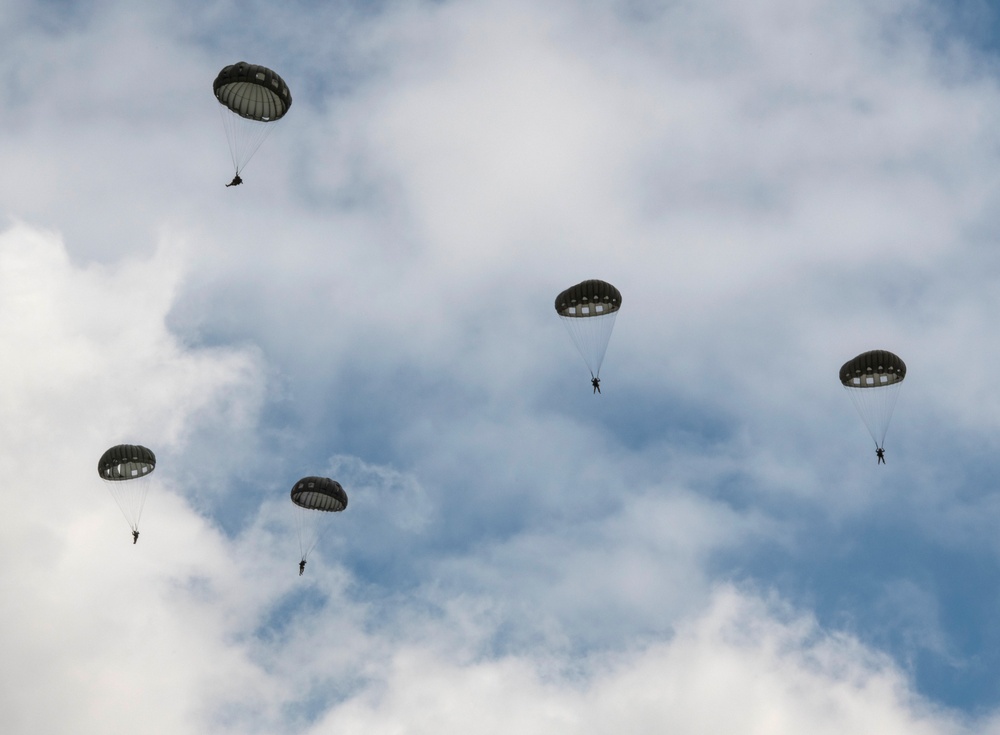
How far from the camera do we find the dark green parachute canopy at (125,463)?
8206cm

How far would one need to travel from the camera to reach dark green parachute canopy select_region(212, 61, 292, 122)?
77125 mm

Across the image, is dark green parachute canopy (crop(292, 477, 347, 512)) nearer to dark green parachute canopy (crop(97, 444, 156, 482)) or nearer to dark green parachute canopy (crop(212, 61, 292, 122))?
dark green parachute canopy (crop(97, 444, 156, 482))

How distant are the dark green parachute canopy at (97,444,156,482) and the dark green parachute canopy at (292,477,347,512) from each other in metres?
7.62

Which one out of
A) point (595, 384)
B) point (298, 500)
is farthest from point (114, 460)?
point (595, 384)

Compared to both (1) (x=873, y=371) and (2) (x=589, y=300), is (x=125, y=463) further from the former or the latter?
(1) (x=873, y=371)

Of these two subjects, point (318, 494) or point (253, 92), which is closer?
point (253, 92)

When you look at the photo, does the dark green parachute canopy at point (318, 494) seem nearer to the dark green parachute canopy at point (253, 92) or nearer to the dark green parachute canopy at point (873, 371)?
the dark green parachute canopy at point (253, 92)

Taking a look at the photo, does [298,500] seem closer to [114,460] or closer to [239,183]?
[114,460]

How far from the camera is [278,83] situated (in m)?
77.9

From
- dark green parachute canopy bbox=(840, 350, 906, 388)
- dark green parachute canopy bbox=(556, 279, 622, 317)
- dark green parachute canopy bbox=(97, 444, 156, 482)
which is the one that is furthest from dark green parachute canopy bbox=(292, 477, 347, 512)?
dark green parachute canopy bbox=(840, 350, 906, 388)

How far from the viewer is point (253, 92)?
78188 millimetres

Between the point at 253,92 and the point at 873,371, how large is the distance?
3373 centimetres

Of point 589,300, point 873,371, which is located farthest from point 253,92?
point 873,371

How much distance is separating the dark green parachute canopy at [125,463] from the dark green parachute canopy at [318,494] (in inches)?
300
